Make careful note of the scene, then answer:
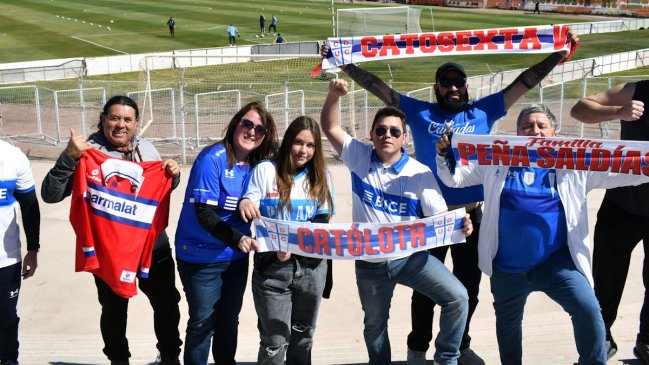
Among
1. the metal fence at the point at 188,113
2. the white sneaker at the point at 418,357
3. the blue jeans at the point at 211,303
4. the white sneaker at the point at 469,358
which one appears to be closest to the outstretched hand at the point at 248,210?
the blue jeans at the point at 211,303

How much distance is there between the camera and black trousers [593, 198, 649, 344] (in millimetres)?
5145

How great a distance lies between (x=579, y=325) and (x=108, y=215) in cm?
336

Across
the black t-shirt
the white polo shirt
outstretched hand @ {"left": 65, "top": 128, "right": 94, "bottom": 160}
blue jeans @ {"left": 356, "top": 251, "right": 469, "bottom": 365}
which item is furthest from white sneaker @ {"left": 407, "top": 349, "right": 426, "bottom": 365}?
the white polo shirt

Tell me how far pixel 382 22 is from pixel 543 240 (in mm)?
28102

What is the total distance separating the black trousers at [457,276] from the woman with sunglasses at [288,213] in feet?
3.17

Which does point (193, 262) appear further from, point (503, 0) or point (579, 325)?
point (503, 0)

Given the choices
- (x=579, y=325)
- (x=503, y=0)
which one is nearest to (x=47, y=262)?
(x=579, y=325)

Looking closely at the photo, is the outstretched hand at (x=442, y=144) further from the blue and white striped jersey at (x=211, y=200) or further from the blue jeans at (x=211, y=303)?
the blue jeans at (x=211, y=303)

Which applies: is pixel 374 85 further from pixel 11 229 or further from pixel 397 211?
pixel 11 229

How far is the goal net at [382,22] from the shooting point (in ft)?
99.3

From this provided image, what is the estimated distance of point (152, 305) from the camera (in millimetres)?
5078

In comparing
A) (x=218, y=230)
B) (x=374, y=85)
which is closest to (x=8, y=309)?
(x=218, y=230)

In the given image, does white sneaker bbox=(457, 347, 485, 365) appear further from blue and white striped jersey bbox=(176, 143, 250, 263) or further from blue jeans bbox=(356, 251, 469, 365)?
blue and white striped jersey bbox=(176, 143, 250, 263)

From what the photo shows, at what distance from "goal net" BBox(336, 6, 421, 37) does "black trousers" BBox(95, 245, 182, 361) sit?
25.5 m
